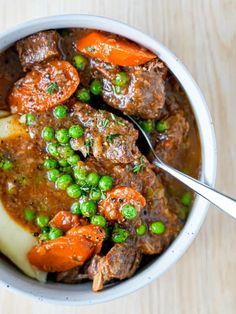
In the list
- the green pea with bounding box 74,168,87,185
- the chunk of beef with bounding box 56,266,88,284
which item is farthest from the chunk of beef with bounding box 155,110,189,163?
the chunk of beef with bounding box 56,266,88,284

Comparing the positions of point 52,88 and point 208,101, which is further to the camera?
point 208,101

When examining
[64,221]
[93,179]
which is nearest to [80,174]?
[93,179]

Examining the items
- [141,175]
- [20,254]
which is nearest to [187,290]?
[141,175]

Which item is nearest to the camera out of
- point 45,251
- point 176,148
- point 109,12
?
point 45,251

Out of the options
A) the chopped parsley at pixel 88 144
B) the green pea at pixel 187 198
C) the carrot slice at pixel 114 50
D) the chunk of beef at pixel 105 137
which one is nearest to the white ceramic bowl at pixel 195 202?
the carrot slice at pixel 114 50

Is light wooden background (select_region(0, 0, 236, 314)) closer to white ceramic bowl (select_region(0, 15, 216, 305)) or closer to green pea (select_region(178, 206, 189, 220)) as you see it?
green pea (select_region(178, 206, 189, 220))

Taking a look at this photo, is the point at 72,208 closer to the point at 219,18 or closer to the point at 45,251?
the point at 45,251

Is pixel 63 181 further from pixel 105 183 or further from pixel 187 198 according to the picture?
pixel 187 198
